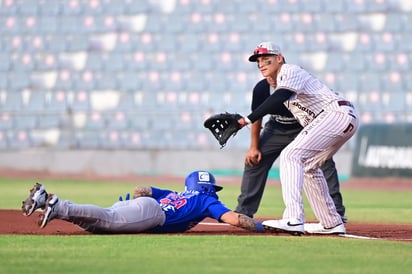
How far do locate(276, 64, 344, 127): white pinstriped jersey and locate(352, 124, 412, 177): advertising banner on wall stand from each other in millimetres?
11737

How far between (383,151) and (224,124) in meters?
12.1

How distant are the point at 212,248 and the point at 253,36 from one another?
17968 mm

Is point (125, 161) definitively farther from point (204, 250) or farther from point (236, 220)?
point (204, 250)

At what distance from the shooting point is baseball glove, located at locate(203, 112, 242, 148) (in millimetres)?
9398

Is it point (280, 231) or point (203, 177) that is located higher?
point (203, 177)

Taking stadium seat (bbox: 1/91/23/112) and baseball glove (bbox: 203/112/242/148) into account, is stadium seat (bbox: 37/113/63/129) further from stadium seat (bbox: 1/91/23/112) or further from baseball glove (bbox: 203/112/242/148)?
baseball glove (bbox: 203/112/242/148)

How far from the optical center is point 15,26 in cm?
2659

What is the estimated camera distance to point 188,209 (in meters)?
8.98

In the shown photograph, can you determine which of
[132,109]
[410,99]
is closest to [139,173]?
[132,109]

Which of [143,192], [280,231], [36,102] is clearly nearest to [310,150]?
[280,231]

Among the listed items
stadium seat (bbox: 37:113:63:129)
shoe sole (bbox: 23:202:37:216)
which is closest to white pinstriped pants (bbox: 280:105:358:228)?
shoe sole (bbox: 23:202:37:216)

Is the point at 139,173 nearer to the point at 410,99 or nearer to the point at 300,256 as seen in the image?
the point at 410,99

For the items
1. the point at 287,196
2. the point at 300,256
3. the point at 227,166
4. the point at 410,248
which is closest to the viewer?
the point at 300,256

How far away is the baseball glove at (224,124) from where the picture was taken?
30.8 ft
